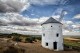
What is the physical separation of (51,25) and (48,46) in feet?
15.9

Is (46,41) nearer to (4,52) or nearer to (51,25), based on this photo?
(51,25)

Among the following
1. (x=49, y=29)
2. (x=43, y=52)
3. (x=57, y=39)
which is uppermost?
(x=49, y=29)

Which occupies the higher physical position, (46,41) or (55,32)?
(55,32)

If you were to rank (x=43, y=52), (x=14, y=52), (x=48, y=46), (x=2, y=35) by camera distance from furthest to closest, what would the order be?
(x=2, y=35)
(x=48, y=46)
(x=43, y=52)
(x=14, y=52)

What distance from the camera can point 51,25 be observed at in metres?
34.0

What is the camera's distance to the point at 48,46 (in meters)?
33.5

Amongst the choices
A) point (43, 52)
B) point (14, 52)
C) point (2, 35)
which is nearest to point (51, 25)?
point (43, 52)

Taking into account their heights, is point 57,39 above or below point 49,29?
below

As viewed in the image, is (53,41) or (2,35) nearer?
(53,41)

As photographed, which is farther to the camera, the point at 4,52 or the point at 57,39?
the point at 57,39

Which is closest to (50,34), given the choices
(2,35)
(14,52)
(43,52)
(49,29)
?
(49,29)

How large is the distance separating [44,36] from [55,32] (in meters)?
2.89

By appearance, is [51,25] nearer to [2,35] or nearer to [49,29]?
[49,29]

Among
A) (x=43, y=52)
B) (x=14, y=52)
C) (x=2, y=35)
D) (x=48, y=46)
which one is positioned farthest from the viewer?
(x=2, y=35)
